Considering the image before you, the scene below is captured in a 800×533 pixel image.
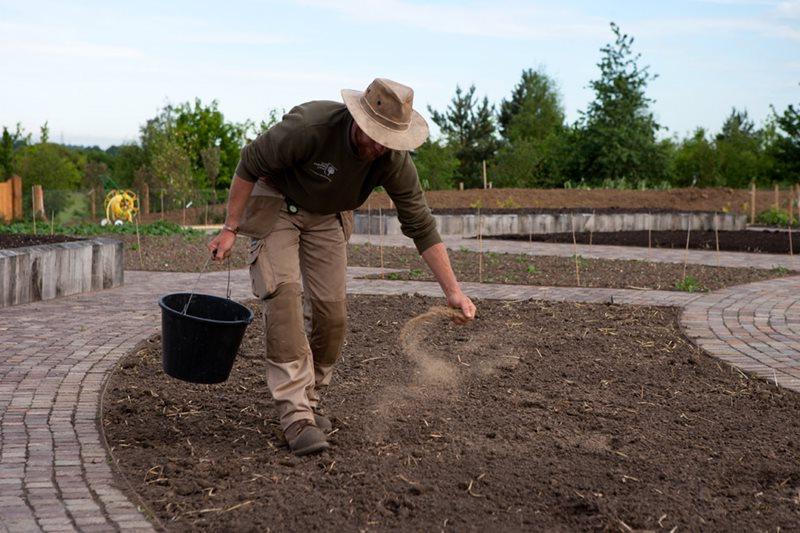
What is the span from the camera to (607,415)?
4.92 m

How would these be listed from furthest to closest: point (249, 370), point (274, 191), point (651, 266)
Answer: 1. point (651, 266)
2. point (249, 370)
3. point (274, 191)

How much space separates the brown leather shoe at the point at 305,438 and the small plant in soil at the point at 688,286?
21.9 feet

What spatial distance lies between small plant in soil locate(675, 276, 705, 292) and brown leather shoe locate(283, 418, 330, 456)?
21.9ft

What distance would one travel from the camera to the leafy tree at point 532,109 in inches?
2479

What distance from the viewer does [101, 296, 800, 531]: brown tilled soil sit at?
3510 millimetres

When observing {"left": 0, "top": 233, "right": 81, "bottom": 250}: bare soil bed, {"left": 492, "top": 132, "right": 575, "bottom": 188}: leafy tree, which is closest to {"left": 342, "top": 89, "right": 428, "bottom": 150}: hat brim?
{"left": 0, "top": 233, "right": 81, "bottom": 250}: bare soil bed

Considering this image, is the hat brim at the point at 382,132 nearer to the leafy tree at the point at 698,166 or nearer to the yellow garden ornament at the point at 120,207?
the yellow garden ornament at the point at 120,207

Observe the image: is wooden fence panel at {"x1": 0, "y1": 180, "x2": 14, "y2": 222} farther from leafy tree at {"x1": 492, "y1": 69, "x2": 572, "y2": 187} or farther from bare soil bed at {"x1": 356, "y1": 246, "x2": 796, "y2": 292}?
leafy tree at {"x1": 492, "y1": 69, "x2": 572, "y2": 187}

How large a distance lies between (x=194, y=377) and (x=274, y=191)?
958 millimetres

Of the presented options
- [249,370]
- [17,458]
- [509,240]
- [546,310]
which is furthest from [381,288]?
[509,240]

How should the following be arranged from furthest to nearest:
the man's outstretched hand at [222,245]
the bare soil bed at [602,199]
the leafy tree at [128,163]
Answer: the leafy tree at [128,163], the bare soil bed at [602,199], the man's outstretched hand at [222,245]

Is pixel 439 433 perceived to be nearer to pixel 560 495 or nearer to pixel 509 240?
pixel 560 495

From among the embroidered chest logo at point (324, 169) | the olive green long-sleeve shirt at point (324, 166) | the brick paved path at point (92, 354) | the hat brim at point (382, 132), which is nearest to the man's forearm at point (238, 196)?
the olive green long-sleeve shirt at point (324, 166)

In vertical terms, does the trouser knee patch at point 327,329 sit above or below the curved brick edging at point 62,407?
above
